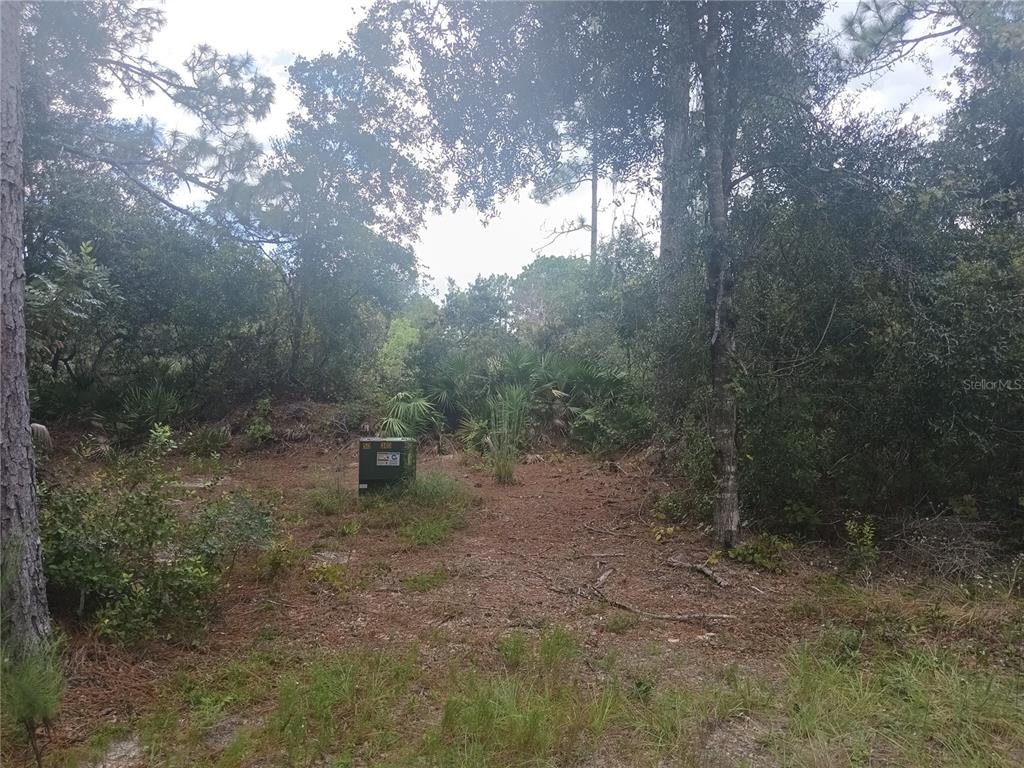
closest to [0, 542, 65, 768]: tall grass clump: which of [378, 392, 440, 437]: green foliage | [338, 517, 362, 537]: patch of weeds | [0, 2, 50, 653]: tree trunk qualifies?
[0, 2, 50, 653]: tree trunk

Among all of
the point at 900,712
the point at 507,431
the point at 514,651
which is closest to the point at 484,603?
the point at 514,651

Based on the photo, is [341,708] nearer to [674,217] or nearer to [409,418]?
[674,217]

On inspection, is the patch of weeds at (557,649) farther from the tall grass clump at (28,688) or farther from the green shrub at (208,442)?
the green shrub at (208,442)

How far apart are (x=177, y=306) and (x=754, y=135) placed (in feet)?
33.1

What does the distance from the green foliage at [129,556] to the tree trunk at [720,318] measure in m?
3.83

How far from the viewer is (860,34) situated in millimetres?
7504

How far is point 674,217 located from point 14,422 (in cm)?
536

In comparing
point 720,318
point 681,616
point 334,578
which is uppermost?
point 720,318

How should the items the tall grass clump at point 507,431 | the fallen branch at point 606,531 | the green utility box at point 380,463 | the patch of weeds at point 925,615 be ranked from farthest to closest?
the tall grass clump at point 507,431 < the green utility box at point 380,463 < the fallen branch at point 606,531 < the patch of weeds at point 925,615

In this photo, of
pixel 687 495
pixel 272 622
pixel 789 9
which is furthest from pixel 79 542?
pixel 789 9

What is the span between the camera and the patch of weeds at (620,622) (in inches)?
150

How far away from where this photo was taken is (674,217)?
6086mm

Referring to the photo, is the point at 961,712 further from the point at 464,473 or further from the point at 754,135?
the point at 464,473

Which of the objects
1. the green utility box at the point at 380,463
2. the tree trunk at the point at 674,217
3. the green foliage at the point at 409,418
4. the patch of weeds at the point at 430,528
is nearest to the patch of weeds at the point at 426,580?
the patch of weeds at the point at 430,528
